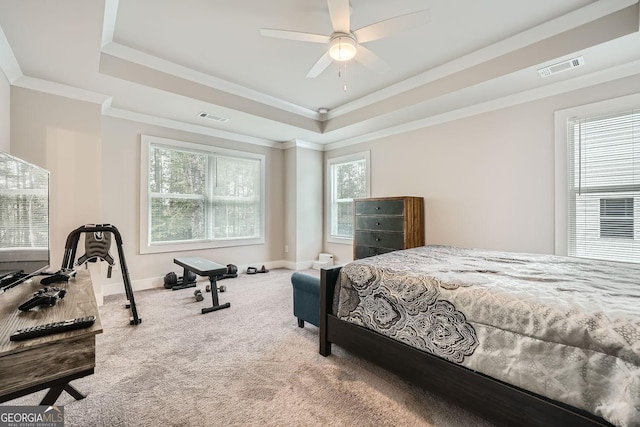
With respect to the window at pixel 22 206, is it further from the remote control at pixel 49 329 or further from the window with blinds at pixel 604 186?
the window with blinds at pixel 604 186

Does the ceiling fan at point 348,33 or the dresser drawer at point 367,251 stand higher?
the ceiling fan at point 348,33

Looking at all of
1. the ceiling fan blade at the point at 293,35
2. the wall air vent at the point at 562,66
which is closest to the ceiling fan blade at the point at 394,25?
the ceiling fan blade at the point at 293,35

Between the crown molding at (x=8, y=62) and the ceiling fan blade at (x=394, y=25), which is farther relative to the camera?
the crown molding at (x=8, y=62)

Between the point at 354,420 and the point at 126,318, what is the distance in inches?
107

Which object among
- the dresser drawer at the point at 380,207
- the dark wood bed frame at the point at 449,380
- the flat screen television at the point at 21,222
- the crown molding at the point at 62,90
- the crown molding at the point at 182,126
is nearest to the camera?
the dark wood bed frame at the point at 449,380

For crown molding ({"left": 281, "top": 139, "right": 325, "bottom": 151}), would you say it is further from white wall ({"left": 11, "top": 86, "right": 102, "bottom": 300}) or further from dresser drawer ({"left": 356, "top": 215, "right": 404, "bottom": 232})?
white wall ({"left": 11, "top": 86, "right": 102, "bottom": 300})

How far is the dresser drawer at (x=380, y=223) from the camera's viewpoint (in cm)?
407

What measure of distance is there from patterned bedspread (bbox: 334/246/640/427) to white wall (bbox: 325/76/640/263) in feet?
3.77

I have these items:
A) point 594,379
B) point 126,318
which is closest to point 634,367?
point 594,379

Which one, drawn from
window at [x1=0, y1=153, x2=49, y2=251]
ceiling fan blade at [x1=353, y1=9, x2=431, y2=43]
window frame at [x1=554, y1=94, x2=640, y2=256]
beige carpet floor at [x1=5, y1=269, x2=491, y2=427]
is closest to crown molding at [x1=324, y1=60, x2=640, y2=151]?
window frame at [x1=554, y1=94, x2=640, y2=256]

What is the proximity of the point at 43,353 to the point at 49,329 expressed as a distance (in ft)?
0.26

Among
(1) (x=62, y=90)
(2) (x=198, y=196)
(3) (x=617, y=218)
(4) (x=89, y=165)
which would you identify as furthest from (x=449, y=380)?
(1) (x=62, y=90)

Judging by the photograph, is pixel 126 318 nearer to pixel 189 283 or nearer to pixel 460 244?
pixel 189 283

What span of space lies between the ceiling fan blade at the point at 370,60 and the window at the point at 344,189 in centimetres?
247
